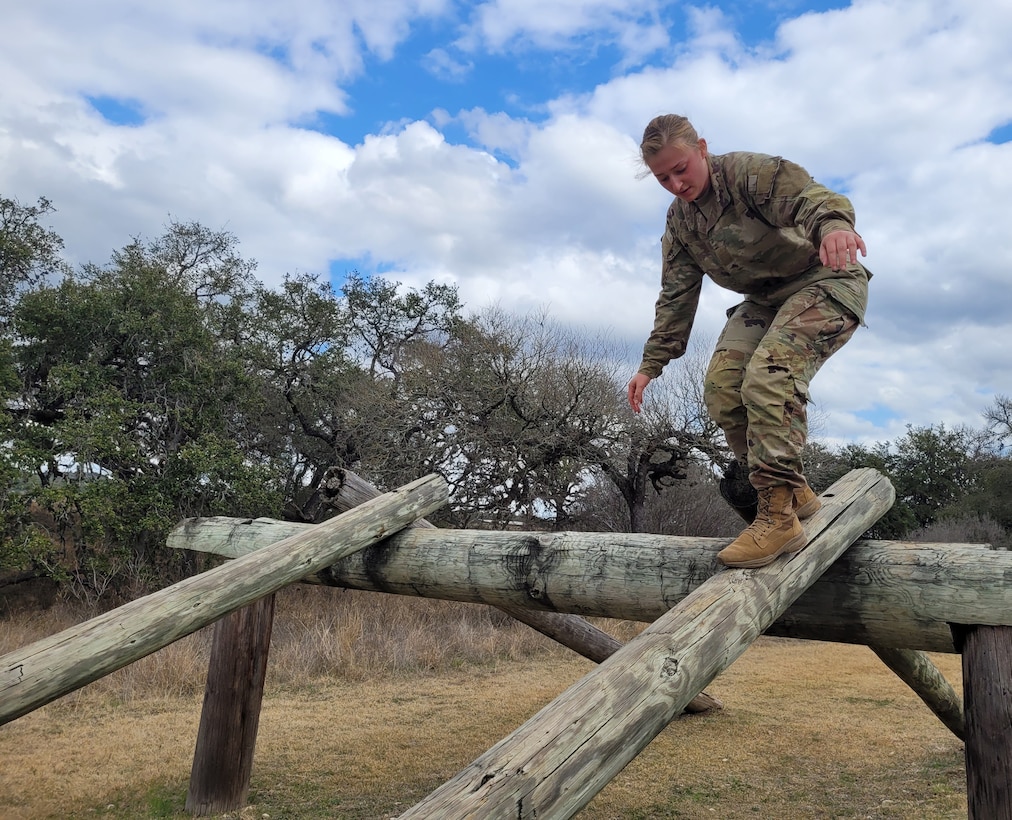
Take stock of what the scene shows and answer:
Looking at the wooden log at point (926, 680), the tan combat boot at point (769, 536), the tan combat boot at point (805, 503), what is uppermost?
the tan combat boot at point (805, 503)

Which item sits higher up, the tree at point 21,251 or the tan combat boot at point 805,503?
the tree at point 21,251

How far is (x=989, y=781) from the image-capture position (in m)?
2.45

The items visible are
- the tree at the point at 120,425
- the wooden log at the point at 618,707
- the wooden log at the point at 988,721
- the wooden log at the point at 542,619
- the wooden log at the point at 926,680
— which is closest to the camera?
the wooden log at the point at 618,707

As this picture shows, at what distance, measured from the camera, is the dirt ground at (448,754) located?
4430 millimetres

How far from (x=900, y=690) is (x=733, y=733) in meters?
2.78

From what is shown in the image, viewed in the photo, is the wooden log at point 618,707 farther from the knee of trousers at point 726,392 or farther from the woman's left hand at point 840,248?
the woman's left hand at point 840,248

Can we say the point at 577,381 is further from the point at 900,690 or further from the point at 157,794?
the point at 157,794

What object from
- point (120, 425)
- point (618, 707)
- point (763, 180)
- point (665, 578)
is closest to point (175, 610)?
point (618, 707)

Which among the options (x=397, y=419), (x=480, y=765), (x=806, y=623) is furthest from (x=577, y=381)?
(x=480, y=765)

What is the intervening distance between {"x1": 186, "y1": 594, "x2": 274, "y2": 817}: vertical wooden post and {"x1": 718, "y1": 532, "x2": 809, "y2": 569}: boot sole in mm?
2877

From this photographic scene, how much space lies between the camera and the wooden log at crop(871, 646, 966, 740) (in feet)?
13.0

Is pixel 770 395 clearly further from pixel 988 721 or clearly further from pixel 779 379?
pixel 988 721

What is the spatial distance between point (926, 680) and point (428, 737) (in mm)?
3416

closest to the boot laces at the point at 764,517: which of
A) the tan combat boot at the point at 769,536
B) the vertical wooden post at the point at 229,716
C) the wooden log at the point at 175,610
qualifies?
the tan combat boot at the point at 769,536
